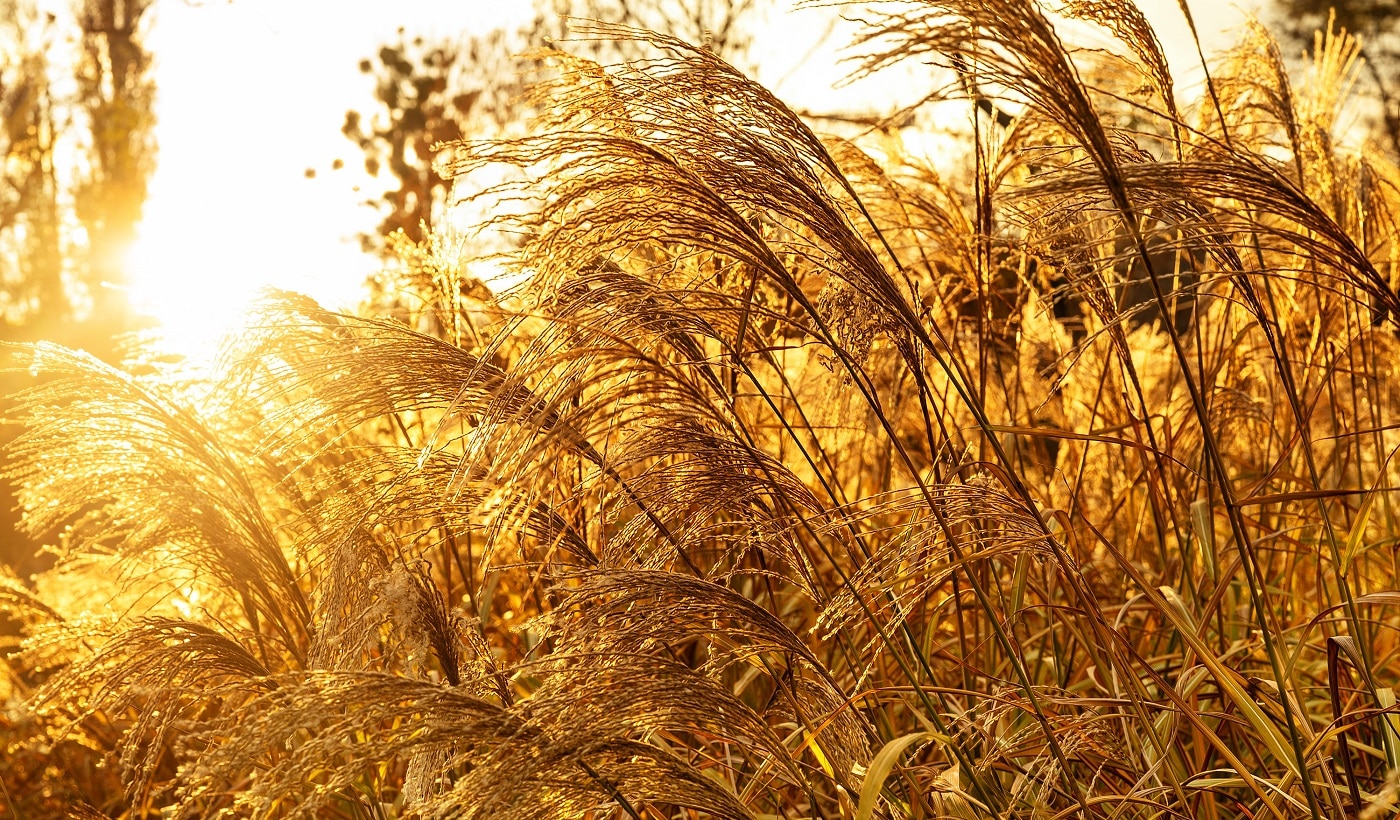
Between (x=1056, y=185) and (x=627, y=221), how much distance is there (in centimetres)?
61

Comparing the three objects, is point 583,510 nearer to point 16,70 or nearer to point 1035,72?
point 1035,72

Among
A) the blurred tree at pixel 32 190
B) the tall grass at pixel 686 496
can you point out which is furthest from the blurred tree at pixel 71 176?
the tall grass at pixel 686 496

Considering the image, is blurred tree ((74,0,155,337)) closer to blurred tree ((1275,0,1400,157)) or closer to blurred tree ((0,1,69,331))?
blurred tree ((0,1,69,331))

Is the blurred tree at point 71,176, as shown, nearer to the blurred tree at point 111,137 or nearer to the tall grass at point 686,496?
the blurred tree at point 111,137

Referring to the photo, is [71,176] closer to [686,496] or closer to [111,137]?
[111,137]

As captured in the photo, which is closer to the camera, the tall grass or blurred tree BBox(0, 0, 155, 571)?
the tall grass

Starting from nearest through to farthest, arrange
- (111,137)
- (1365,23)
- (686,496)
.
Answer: (686,496)
(111,137)
(1365,23)

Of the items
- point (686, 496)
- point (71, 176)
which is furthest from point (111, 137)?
point (686, 496)

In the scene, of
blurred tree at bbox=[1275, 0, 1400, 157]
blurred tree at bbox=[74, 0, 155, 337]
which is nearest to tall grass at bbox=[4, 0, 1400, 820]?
blurred tree at bbox=[74, 0, 155, 337]

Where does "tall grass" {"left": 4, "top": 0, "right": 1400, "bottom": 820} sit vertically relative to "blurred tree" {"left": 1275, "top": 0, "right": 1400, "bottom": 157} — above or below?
below

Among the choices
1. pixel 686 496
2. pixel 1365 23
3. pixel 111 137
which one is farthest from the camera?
pixel 1365 23

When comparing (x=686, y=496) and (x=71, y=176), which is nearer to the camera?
Answer: (x=686, y=496)

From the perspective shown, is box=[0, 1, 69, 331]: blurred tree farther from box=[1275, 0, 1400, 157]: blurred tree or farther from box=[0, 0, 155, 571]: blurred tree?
box=[1275, 0, 1400, 157]: blurred tree

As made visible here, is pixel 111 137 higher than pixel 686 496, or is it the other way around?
pixel 111 137
